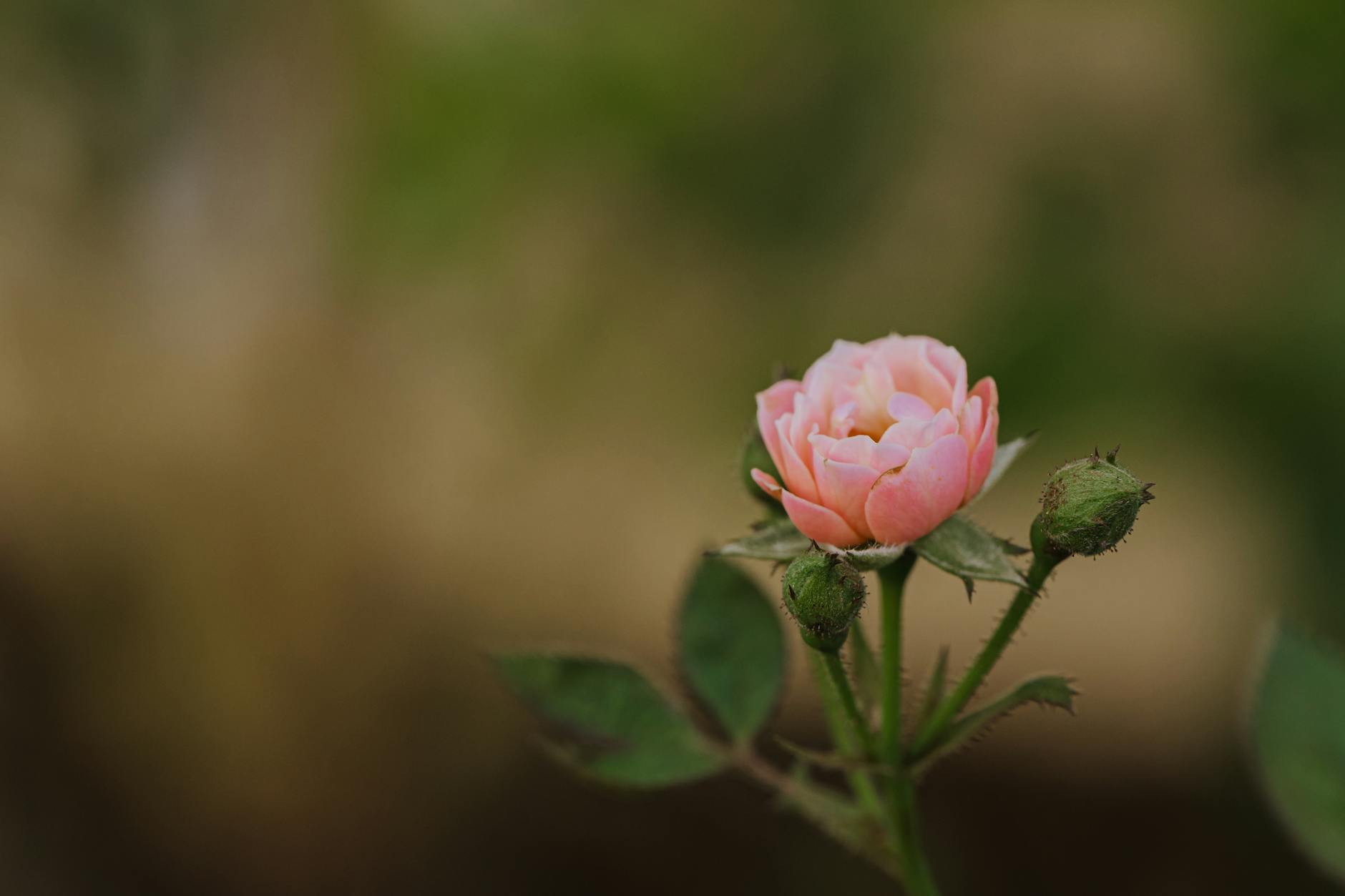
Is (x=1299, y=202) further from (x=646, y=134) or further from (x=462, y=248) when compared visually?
(x=462, y=248)

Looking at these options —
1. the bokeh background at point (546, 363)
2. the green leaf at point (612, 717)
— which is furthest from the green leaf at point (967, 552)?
the bokeh background at point (546, 363)

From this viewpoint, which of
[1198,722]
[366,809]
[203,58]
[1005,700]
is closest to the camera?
[1005,700]

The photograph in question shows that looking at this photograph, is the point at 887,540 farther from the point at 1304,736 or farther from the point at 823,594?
the point at 1304,736

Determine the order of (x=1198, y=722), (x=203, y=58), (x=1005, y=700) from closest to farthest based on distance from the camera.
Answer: (x=1005, y=700)
(x=1198, y=722)
(x=203, y=58)

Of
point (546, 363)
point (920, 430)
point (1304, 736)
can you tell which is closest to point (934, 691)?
point (920, 430)

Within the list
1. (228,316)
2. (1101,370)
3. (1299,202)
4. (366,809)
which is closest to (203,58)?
(228,316)

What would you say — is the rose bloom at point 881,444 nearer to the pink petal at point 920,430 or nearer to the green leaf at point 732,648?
the pink petal at point 920,430

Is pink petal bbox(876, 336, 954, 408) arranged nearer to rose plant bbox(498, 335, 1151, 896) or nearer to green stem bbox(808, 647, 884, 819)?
rose plant bbox(498, 335, 1151, 896)

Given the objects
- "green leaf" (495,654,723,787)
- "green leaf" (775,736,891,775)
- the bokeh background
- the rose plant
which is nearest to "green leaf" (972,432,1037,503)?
the rose plant
